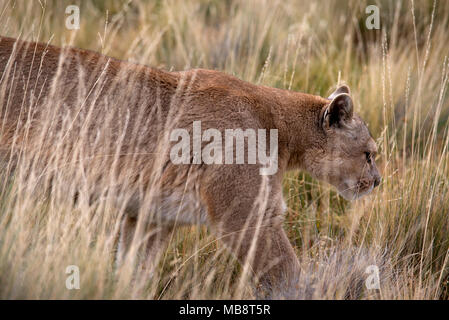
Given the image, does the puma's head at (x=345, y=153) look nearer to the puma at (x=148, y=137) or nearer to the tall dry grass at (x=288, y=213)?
the tall dry grass at (x=288, y=213)

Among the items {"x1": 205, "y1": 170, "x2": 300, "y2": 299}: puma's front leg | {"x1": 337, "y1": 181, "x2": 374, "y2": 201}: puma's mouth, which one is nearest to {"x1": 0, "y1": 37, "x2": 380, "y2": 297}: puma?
{"x1": 205, "y1": 170, "x2": 300, "y2": 299}: puma's front leg

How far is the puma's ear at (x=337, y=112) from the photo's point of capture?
5207 millimetres

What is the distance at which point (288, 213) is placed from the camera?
632 centimetres

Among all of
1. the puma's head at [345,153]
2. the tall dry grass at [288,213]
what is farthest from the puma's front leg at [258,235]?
the puma's head at [345,153]

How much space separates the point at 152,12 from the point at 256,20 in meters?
2.04

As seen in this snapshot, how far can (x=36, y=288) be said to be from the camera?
3.47 meters

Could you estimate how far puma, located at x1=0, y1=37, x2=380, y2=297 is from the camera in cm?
446

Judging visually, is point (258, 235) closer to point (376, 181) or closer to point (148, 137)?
point (148, 137)

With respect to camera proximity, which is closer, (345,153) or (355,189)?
(345,153)

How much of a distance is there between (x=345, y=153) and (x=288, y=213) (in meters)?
1.20

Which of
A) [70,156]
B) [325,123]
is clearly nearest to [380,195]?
[325,123]

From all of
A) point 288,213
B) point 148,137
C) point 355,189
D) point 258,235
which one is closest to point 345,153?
point 355,189

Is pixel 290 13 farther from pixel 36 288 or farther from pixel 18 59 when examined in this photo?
pixel 36 288

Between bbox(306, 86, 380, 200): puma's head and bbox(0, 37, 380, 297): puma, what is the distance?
1.58ft
